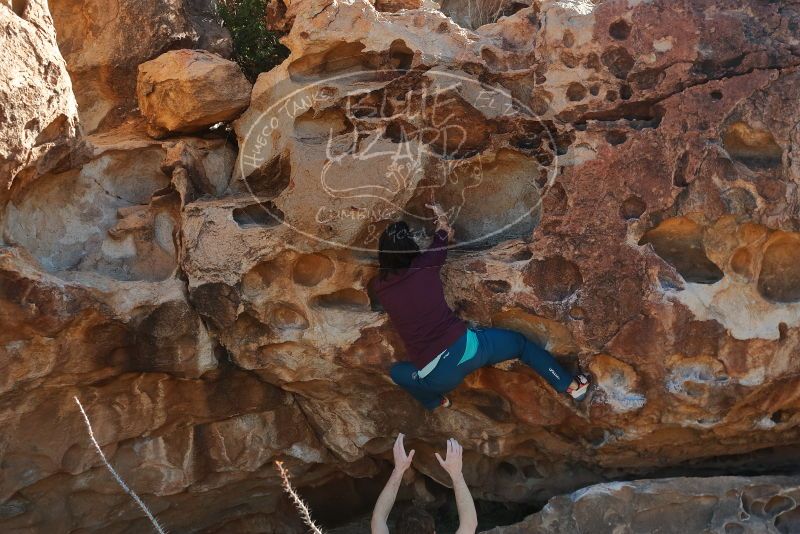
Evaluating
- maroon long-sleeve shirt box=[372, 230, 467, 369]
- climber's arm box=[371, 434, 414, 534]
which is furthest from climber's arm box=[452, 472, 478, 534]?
maroon long-sleeve shirt box=[372, 230, 467, 369]

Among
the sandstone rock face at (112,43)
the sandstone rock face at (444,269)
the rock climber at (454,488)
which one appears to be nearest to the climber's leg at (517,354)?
the sandstone rock face at (444,269)

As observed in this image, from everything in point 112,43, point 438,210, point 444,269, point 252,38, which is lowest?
point 444,269

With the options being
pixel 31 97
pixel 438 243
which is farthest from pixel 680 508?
pixel 31 97

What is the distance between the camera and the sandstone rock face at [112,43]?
4.17 m

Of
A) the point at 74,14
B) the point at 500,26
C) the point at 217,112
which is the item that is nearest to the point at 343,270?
the point at 217,112

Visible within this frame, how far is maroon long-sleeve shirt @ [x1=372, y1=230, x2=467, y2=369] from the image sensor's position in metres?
3.40

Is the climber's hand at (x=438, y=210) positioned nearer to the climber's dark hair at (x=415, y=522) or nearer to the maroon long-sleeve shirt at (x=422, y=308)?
the maroon long-sleeve shirt at (x=422, y=308)

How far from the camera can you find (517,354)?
3.42 metres

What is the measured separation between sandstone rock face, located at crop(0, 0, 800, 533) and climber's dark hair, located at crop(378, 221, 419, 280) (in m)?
0.12

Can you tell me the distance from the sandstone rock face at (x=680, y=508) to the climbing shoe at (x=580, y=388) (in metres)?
0.41

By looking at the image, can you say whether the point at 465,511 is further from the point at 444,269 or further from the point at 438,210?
the point at 438,210

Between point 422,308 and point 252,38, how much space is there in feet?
6.60

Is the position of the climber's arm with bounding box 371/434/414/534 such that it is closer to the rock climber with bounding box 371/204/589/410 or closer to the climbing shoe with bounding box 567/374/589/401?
the rock climber with bounding box 371/204/589/410

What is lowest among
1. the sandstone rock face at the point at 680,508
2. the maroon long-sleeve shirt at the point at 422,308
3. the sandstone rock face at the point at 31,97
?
the sandstone rock face at the point at 680,508
